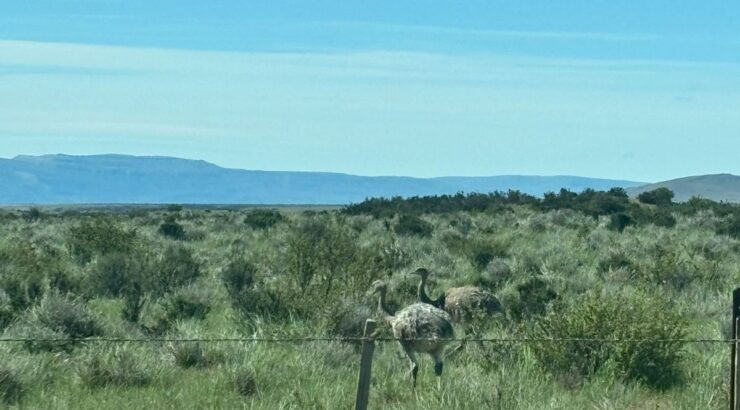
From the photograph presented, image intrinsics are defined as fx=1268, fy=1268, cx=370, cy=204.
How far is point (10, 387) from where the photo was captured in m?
10.5

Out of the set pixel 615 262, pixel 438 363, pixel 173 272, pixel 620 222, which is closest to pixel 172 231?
pixel 620 222

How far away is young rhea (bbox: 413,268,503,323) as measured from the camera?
15750mm

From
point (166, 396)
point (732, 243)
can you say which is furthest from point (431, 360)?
point (732, 243)

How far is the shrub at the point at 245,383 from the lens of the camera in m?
11.1

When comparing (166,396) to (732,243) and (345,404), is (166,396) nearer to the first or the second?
(345,404)

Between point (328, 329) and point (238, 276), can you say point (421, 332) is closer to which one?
point (328, 329)

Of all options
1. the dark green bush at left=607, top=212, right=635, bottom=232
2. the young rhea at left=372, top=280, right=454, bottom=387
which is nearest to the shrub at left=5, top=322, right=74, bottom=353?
the young rhea at left=372, top=280, right=454, bottom=387

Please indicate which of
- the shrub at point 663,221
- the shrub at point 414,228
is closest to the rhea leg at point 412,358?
the shrub at point 414,228

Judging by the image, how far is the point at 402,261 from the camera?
25.5m

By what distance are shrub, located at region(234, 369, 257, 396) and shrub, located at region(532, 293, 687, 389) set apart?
2.61 meters

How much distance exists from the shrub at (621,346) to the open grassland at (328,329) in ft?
0.05

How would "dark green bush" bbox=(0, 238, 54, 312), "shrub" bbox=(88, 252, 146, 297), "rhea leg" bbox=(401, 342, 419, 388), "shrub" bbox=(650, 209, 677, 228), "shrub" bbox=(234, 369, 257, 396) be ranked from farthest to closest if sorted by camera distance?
1. "shrub" bbox=(650, 209, 677, 228)
2. "shrub" bbox=(88, 252, 146, 297)
3. "dark green bush" bbox=(0, 238, 54, 312)
4. "rhea leg" bbox=(401, 342, 419, 388)
5. "shrub" bbox=(234, 369, 257, 396)

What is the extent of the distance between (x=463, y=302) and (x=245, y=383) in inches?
216

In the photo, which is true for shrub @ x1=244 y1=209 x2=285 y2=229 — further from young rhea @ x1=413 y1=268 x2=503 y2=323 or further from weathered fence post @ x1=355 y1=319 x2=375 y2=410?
weathered fence post @ x1=355 y1=319 x2=375 y2=410
